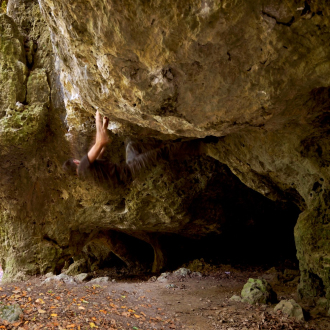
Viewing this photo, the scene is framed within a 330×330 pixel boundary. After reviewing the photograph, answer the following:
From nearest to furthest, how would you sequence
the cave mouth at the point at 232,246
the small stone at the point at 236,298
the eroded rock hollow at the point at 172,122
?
the eroded rock hollow at the point at 172,122 → the small stone at the point at 236,298 → the cave mouth at the point at 232,246

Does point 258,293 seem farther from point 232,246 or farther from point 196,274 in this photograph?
point 232,246

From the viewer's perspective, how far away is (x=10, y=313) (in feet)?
8.28

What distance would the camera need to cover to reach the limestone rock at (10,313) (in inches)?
96.5

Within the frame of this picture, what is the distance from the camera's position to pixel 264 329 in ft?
9.69

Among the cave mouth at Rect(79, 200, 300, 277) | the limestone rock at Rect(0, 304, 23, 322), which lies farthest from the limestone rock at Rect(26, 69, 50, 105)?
the cave mouth at Rect(79, 200, 300, 277)

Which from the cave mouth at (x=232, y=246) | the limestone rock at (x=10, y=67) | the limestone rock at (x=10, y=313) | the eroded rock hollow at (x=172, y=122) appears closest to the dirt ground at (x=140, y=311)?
the limestone rock at (x=10, y=313)

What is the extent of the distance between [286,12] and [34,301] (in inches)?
138

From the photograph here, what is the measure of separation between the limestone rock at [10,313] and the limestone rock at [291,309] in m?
2.78

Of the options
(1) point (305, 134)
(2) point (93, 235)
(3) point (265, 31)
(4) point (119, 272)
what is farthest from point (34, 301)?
(4) point (119, 272)

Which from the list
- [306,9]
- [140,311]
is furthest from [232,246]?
[306,9]

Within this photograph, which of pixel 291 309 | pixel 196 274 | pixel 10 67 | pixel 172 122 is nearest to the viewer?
pixel 172 122

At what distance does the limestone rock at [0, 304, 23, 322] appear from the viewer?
2.45 meters

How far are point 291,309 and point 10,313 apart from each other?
2.90 m

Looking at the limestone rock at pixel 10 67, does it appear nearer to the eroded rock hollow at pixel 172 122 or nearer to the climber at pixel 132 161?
the eroded rock hollow at pixel 172 122
